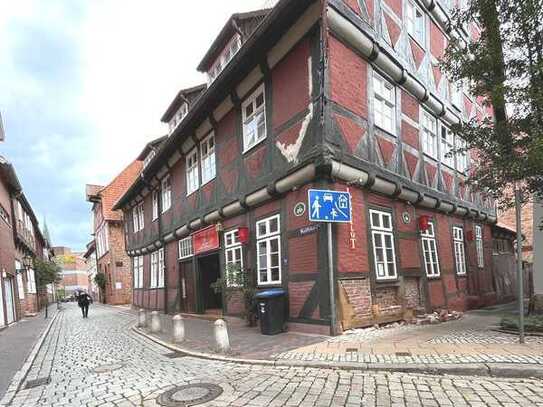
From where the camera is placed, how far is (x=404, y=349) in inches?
271

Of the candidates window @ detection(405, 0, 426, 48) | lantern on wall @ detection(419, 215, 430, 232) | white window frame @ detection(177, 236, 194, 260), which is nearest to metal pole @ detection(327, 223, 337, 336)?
lantern on wall @ detection(419, 215, 430, 232)

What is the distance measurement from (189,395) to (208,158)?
10.6m

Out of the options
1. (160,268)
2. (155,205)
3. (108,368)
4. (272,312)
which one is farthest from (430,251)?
(155,205)

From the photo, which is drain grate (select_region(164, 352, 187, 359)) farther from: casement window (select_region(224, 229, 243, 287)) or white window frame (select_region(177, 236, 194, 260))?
white window frame (select_region(177, 236, 194, 260))

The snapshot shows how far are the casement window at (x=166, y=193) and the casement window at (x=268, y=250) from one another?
8.88 metres

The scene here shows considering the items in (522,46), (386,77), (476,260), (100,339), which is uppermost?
(386,77)

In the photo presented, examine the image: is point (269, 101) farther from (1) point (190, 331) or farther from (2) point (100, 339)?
(2) point (100, 339)

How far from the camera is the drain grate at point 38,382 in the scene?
6.85m

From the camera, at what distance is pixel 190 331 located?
11570 mm

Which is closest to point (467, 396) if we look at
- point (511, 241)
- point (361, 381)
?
point (361, 381)

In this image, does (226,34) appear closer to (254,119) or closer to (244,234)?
(254,119)

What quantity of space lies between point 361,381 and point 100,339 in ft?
29.4

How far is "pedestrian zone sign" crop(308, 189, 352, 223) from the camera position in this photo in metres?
8.46

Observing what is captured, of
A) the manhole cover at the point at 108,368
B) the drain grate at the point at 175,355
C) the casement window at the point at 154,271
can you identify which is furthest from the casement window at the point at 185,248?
the manhole cover at the point at 108,368
